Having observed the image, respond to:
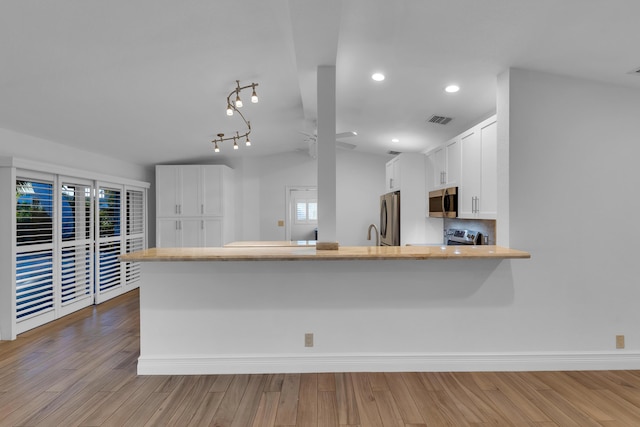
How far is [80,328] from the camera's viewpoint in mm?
3889

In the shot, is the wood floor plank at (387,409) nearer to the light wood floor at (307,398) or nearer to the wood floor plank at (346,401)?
the light wood floor at (307,398)

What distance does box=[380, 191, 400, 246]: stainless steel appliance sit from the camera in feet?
16.8

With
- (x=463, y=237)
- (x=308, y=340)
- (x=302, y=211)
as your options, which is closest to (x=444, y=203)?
(x=463, y=237)

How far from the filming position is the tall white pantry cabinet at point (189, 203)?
6176mm

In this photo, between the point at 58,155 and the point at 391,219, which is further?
the point at 391,219

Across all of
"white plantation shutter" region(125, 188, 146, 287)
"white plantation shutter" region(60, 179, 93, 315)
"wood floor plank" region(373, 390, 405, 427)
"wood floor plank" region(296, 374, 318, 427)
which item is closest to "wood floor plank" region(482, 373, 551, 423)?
"wood floor plank" region(373, 390, 405, 427)

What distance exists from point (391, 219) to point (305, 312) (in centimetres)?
287

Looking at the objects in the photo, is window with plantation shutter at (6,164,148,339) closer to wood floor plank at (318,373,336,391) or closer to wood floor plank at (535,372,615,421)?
wood floor plank at (318,373,336,391)

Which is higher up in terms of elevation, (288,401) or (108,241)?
(108,241)

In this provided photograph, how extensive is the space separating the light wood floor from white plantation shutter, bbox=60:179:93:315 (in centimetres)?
147

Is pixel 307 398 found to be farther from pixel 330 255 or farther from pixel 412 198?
pixel 412 198

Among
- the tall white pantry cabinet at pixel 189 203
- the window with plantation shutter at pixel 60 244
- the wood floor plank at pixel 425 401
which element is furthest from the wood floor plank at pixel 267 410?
the tall white pantry cabinet at pixel 189 203

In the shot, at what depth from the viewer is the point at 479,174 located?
343 centimetres

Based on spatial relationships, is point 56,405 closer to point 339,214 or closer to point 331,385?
point 331,385
